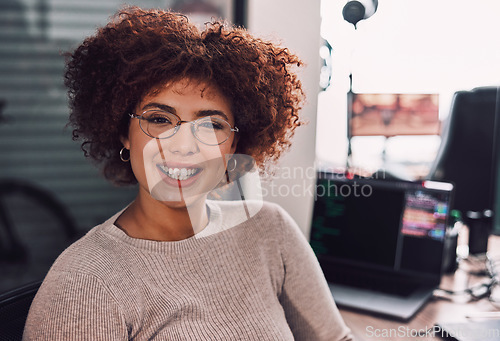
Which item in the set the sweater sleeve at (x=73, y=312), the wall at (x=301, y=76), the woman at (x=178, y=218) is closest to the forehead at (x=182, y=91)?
Answer: the woman at (x=178, y=218)

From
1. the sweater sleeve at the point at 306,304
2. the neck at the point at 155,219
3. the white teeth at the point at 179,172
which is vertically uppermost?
the white teeth at the point at 179,172

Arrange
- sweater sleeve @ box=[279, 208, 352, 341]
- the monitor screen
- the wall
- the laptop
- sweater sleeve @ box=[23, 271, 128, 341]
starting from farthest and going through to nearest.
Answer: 1. the monitor screen
2. the wall
3. the laptop
4. sweater sleeve @ box=[279, 208, 352, 341]
5. sweater sleeve @ box=[23, 271, 128, 341]

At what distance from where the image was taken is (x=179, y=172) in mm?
939

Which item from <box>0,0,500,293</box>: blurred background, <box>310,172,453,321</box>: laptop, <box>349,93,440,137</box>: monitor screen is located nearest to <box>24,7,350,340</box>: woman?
<box>0,0,500,293</box>: blurred background

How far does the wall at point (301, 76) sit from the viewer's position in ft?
4.84

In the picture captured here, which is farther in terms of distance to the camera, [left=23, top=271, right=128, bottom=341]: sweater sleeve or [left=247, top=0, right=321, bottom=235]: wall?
[left=247, top=0, right=321, bottom=235]: wall

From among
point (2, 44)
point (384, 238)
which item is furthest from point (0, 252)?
point (384, 238)

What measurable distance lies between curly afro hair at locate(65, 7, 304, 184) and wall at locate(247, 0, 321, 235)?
0.36 meters

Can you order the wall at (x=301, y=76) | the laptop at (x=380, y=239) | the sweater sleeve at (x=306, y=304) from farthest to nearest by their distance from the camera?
the wall at (x=301, y=76) < the laptop at (x=380, y=239) < the sweater sleeve at (x=306, y=304)

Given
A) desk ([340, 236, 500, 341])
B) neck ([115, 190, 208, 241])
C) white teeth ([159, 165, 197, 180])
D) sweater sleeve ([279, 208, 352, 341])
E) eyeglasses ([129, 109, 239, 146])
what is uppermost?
eyeglasses ([129, 109, 239, 146])

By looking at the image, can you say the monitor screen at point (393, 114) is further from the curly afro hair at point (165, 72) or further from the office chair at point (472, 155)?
the curly afro hair at point (165, 72)

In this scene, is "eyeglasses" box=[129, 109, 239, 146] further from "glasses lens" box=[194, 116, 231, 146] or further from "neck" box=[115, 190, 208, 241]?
"neck" box=[115, 190, 208, 241]

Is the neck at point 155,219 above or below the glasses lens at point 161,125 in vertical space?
below

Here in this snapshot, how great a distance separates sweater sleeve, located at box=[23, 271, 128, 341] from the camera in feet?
2.54
